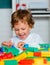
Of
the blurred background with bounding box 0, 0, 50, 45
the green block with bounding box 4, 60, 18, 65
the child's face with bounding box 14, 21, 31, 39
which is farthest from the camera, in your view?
the blurred background with bounding box 0, 0, 50, 45

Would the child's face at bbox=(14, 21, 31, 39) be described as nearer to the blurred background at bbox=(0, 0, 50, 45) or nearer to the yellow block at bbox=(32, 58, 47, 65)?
the yellow block at bbox=(32, 58, 47, 65)

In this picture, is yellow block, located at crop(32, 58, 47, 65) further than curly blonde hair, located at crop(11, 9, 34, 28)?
No

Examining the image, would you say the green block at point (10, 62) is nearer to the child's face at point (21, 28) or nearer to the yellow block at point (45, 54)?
the yellow block at point (45, 54)

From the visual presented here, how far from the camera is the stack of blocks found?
2.84 ft

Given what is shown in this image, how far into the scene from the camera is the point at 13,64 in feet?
2.81

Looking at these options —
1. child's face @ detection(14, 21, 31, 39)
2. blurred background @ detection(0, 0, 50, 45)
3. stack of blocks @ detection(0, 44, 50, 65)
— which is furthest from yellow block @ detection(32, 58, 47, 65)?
blurred background @ detection(0, 0, 50, 45)

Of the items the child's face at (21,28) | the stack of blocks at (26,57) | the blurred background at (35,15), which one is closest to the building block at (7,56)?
the stack of blocks at (26,57)

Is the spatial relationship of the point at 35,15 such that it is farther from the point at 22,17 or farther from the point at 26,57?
the point at 26,57

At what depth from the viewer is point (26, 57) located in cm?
91

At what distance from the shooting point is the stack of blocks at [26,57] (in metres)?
0.87

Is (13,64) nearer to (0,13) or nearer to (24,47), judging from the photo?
(24,47)

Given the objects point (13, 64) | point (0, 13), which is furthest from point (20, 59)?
point (0, 13)

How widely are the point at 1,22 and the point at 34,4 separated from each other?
1.61 feet

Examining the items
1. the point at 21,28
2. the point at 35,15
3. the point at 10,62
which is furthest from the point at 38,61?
the point at 35,15
